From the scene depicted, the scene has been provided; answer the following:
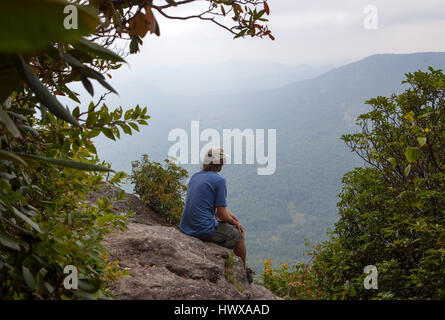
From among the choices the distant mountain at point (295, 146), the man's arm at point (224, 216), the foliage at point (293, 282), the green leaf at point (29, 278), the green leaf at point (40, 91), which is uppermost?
the distant mountain at point (295, 146)

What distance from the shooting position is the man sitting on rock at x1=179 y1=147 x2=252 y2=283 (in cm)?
454

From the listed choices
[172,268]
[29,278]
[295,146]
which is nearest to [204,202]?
[172,268]

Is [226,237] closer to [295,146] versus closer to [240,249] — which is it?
[240,249]

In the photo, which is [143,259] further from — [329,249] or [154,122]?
[154,122]

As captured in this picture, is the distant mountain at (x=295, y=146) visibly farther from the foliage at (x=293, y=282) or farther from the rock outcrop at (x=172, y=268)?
the rock outcrop at (x=172, y=268)

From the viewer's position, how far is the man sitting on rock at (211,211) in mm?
4543

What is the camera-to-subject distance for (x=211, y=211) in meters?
4.61

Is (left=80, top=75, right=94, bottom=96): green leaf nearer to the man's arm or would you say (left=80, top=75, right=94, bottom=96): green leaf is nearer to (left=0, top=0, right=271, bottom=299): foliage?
(left=0, top=0, right=271, bottom=299): foliage

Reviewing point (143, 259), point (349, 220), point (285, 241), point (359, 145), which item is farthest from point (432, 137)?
point (285, 241)

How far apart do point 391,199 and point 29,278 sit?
3.09 meters

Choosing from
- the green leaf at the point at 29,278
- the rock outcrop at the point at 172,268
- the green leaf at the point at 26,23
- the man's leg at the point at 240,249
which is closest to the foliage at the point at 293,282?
the rock outcrop at the point at 172,268

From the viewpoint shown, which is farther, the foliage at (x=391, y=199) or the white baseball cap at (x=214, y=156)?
the white baseball cap at (x=214, y=156)

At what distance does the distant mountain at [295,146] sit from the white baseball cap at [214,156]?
5445 centimetres

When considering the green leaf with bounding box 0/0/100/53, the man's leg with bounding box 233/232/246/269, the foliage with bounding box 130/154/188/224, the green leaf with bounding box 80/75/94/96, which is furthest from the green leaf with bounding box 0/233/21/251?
the foliage with bounding box 130/154/188/224
